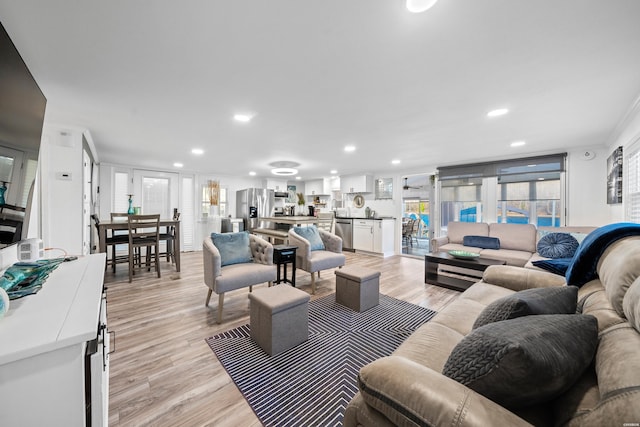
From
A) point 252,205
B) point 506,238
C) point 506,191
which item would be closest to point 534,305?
point 506,238

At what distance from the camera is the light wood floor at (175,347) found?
1418 mm

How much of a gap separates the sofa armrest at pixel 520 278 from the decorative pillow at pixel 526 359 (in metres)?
1.47

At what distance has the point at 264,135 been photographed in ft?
11.1

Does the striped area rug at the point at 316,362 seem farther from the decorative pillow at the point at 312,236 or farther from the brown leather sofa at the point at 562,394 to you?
the decorative pillow at the point at 312,236

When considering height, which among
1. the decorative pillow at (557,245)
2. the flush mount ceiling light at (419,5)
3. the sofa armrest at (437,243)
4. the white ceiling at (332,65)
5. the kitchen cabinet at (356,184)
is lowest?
the sofa armrest at (437,243)

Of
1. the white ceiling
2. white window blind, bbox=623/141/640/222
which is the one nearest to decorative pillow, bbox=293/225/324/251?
the white ceiling

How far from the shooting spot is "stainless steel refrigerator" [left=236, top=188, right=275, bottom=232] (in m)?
7.05

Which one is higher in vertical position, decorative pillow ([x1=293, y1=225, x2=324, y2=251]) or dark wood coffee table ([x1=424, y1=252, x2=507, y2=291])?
decorative pillow ([x1=293, y1=225, x2=324, y2=251])

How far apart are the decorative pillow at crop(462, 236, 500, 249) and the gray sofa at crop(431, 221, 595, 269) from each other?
76mm

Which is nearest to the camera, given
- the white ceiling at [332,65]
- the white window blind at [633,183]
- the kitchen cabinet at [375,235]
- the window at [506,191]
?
the white ceiling at [332,65]

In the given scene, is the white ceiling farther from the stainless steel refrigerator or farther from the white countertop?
the stainless steel refrigerator

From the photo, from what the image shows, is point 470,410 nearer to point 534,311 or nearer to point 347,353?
point 534,311

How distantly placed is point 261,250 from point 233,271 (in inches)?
19.0

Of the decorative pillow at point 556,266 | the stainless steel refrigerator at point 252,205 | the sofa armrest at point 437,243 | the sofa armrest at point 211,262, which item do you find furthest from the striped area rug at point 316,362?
Answer: the stainless steel refrigerator at point 252,205
